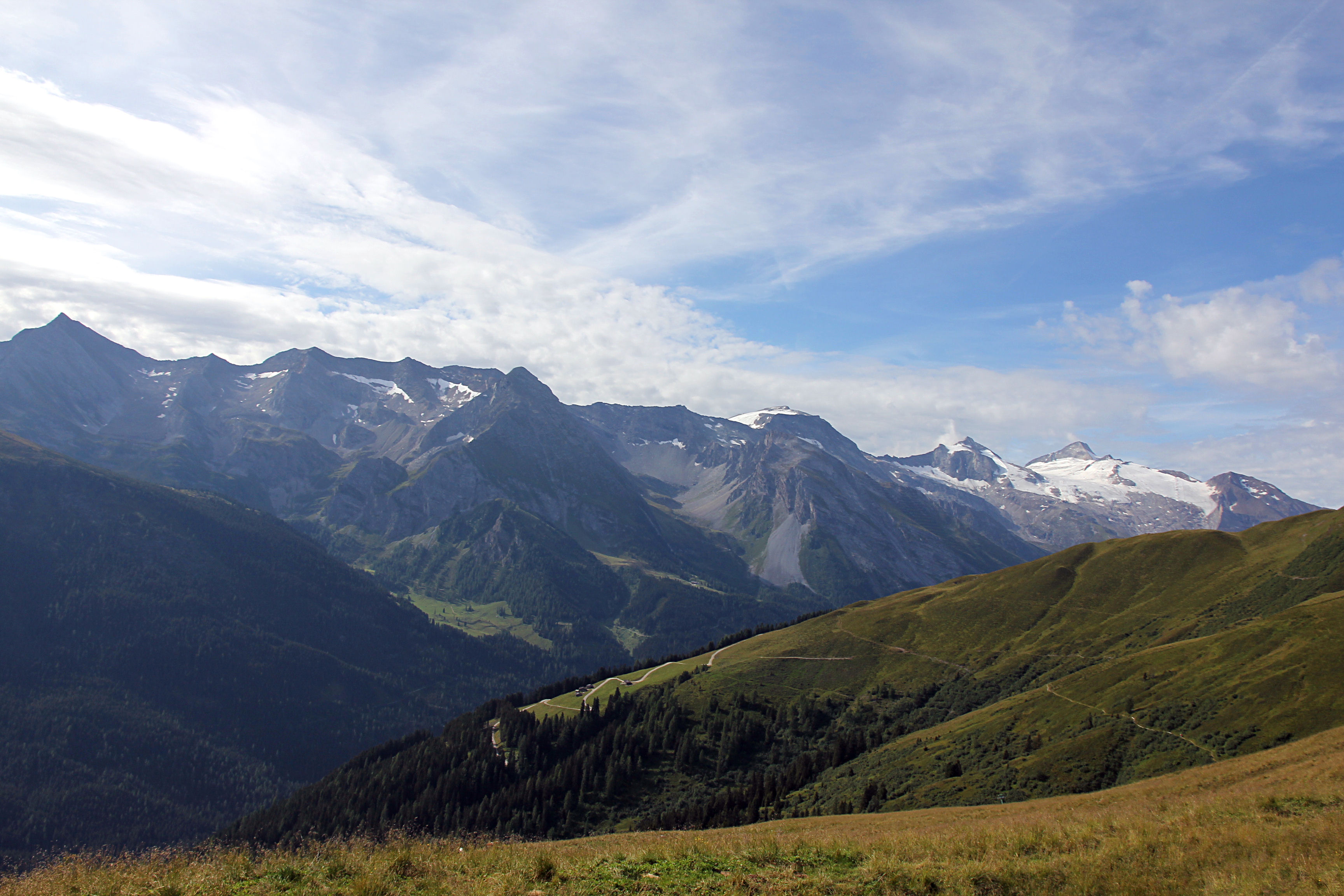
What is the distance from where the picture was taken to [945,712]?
138250 millimetres

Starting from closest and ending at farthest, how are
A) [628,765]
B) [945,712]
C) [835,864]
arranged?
[835,864] < [628,765] < [945,712]

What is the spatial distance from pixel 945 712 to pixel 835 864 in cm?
13102

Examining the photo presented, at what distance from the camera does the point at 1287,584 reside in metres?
141

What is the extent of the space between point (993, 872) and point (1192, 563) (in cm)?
19849

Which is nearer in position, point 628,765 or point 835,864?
point 835,864

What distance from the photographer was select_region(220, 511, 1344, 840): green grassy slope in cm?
8675

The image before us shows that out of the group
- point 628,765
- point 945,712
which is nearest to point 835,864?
point 628,765

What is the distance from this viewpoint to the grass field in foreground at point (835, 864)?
2000cm

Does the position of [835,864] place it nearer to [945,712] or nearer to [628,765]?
[628,765]

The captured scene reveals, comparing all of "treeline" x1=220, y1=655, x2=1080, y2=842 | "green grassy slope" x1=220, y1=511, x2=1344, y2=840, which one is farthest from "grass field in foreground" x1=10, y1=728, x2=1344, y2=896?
"treeline" x1=220, y1=655, x2=1080, y2=842

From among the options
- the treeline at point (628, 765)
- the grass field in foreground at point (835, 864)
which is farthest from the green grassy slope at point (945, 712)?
the grass field in foreground at point (835, 864)

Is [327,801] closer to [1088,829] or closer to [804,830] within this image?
[804,830]

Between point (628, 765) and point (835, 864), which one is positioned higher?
point (835, 864)

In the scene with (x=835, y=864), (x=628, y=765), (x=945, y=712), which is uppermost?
(x=835, y=864)
